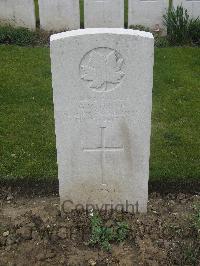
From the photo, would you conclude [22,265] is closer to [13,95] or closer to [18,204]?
[18,204]

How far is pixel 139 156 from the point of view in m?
4.56

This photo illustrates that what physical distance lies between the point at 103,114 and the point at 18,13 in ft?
20.4

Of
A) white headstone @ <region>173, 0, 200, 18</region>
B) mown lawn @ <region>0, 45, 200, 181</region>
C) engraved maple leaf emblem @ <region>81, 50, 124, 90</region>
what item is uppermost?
white headstone @ <region>173, 0, 200, 18</region>

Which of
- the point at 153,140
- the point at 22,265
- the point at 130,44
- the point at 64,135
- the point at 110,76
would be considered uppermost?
the point at 130,44

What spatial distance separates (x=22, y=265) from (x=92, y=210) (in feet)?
2.85

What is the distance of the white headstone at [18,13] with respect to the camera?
390 inches

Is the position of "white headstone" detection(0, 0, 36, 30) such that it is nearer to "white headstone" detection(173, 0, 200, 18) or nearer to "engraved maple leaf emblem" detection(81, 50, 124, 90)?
"white headstone" detection(173, 0, 200, 18)

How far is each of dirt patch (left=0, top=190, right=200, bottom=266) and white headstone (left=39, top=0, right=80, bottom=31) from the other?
Answer: 18.2 ft

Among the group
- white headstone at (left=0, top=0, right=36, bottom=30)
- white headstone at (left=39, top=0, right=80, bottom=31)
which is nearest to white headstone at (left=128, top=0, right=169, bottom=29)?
white headstone at (left=39, top=0, right=80, bottom=31)

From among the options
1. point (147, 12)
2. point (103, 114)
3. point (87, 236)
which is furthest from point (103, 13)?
point (87, 236)

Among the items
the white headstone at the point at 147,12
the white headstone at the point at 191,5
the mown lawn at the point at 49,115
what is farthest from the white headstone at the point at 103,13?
the mown lawn at the point at 49,115

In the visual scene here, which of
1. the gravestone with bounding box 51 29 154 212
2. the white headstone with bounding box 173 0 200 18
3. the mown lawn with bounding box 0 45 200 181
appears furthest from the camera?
the white headstone with bounding box 173 0 200 18

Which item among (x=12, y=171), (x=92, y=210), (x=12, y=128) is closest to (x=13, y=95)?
(x=12, y=128)

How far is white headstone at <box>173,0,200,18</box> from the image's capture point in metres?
9.62
